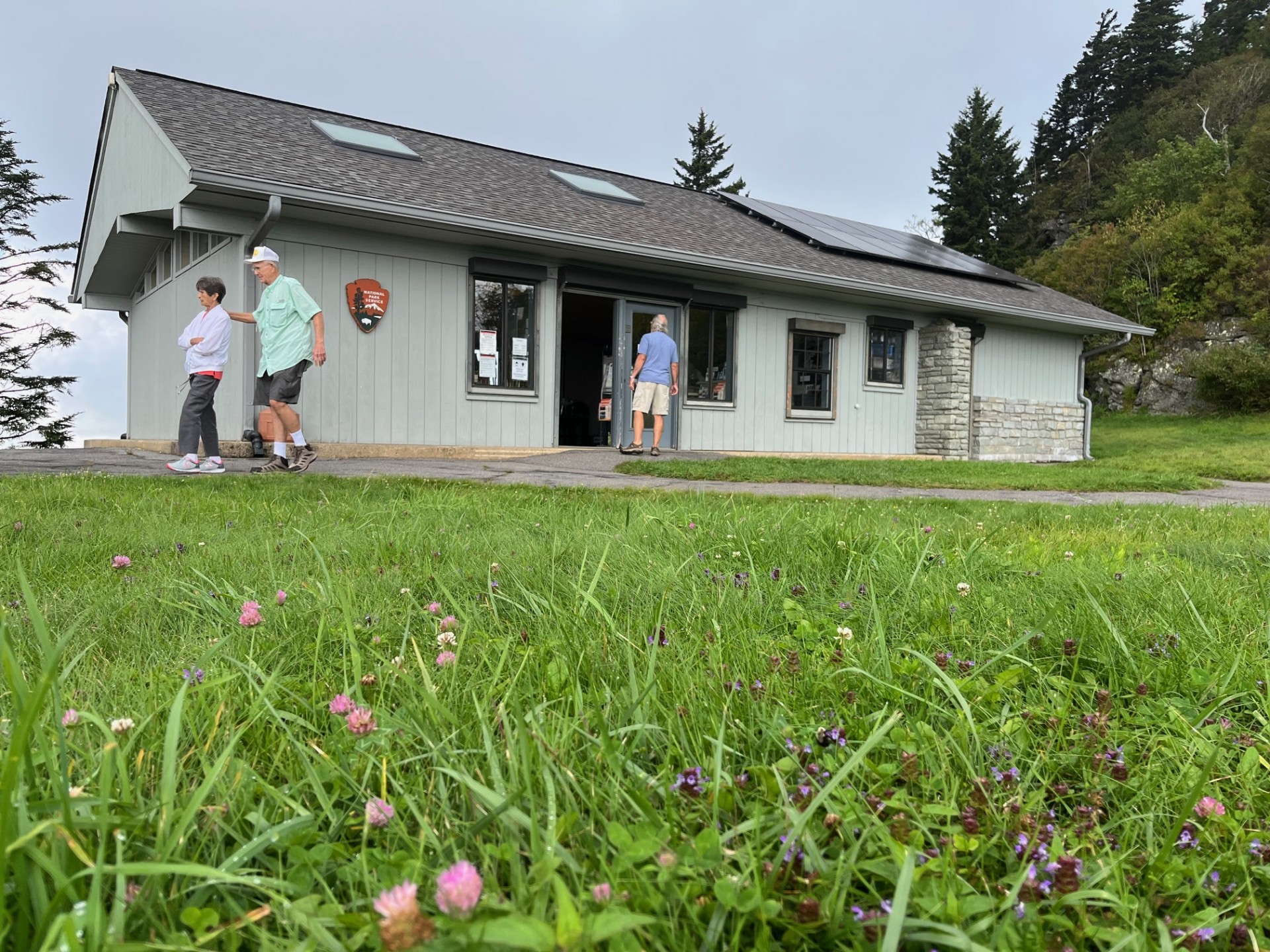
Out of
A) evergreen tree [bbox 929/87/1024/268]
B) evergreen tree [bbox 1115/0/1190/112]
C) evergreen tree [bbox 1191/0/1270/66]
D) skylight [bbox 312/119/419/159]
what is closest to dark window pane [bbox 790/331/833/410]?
skylight [bbox 312/119/419/159]

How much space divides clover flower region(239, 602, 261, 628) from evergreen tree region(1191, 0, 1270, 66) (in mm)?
54715

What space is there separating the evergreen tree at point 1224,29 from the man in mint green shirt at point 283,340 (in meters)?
51.3

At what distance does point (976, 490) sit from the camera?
728cm

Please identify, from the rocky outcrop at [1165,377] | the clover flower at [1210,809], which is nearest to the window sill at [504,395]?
the clover flower at [1210,809]

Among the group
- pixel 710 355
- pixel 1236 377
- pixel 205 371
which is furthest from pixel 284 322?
pixel 1236 377

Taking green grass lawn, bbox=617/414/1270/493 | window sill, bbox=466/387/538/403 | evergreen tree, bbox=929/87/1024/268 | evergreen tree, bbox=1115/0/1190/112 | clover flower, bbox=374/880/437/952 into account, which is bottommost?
clover flower, bbox=374/880/437/952

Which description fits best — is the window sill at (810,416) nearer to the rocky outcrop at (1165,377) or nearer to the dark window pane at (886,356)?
the dark window pane at (886,356)

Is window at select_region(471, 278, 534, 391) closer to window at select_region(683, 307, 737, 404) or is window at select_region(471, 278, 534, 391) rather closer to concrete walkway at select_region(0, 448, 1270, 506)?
concrete walkway at select_region(0, 448, 1270, 506)

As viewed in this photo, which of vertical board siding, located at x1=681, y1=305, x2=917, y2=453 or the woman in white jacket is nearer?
the woman in white jacket

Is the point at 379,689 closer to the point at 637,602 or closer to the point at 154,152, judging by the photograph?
the point at 637,602

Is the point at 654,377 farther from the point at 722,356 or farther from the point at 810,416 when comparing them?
the point at 810,416

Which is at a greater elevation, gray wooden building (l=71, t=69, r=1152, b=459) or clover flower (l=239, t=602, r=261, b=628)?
gray wooden building (l=71, t=69, r=1152, b=459)

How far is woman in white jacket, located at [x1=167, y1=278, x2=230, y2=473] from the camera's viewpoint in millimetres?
7035

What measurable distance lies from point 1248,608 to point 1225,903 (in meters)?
1.30
